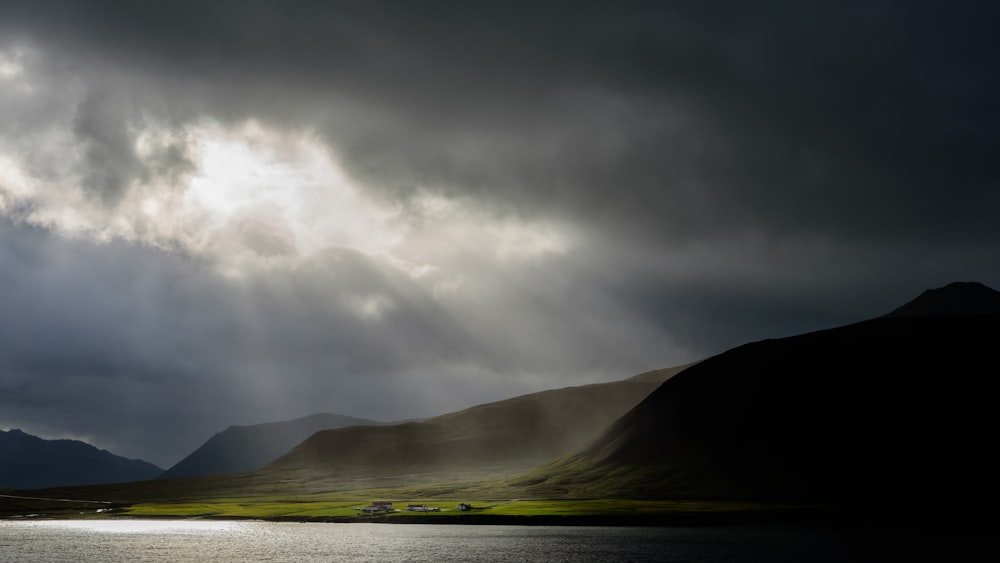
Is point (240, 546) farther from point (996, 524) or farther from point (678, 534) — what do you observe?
point (996, 524)

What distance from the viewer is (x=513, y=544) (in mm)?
149500

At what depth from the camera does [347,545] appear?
Answer: 154000 mm

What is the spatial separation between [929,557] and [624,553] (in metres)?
45.6

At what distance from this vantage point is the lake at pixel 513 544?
127 meters

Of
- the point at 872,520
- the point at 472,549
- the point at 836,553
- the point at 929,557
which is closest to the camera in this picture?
the point at 929,557

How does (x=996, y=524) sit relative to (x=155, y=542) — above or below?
below

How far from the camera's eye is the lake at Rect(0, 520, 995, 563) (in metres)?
127

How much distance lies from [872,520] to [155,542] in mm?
167946

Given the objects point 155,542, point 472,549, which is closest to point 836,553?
point 472,549

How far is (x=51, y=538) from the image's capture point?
592ft

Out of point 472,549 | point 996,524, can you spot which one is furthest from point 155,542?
point 996,524

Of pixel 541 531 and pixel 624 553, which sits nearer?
pixel 624 553

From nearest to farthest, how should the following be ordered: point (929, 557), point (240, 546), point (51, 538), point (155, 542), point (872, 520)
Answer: point (929, 557) → point (240, 546) → point (155, 542) → point (51, 538) → point (872, 520)

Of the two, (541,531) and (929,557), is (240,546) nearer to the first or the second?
(541,531)
